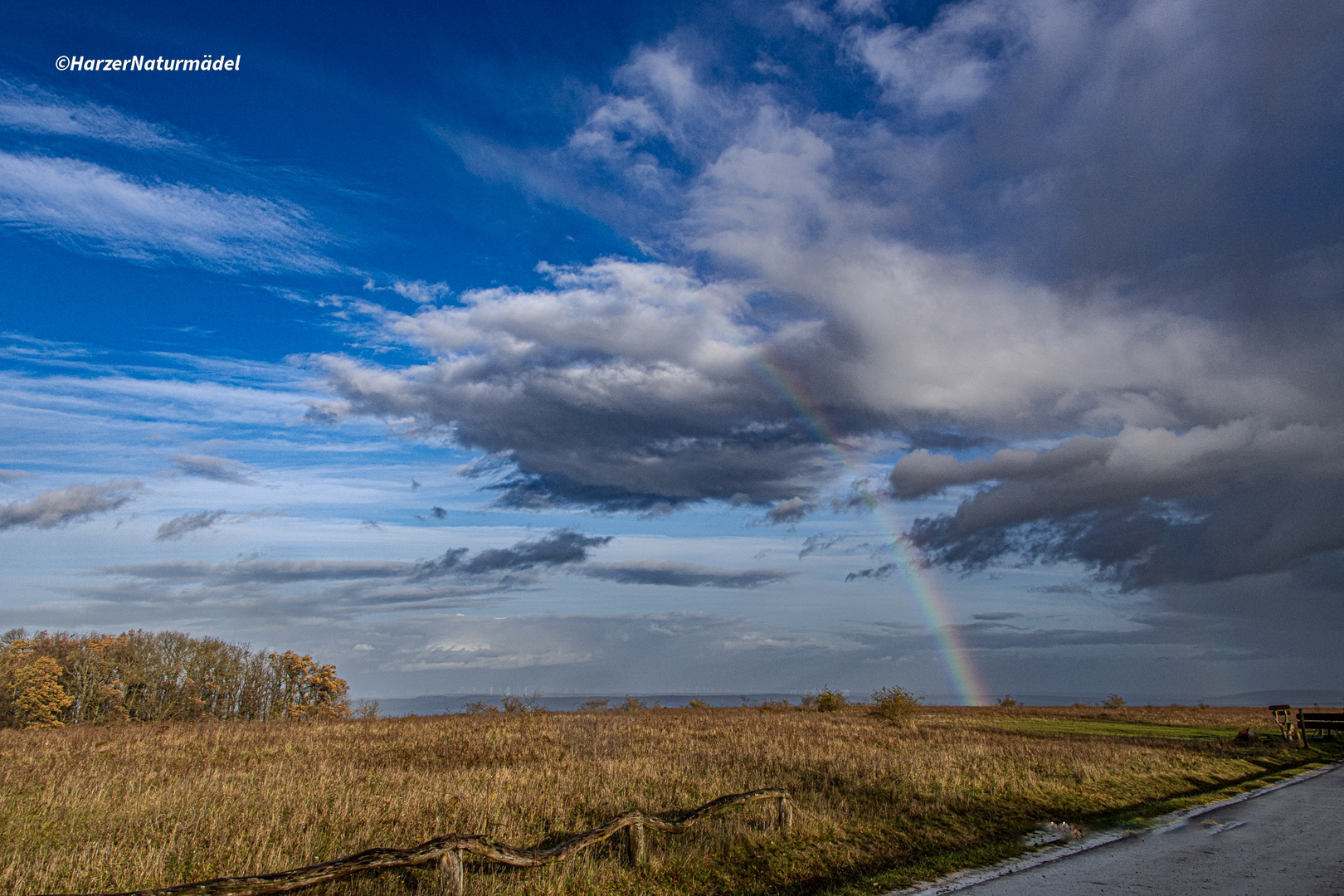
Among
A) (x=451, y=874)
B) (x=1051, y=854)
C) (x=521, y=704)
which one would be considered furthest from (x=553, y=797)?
(x=521, y=704)

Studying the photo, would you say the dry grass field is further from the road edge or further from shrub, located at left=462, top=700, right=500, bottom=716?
shrub, located at left=462, top=700, right=500, bottom=716

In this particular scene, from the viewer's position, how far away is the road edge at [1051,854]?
10.3 meters

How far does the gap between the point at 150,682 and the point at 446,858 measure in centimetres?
8289

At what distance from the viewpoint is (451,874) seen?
31.3ft

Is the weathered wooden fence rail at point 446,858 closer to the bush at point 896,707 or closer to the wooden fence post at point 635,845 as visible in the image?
the wooden fence post at point 635,845

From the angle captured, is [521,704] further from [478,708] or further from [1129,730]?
[1129,730]

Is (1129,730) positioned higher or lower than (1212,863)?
lower

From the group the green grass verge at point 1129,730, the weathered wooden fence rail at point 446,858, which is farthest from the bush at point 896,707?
the weathered wooden fence rail at point 446,858

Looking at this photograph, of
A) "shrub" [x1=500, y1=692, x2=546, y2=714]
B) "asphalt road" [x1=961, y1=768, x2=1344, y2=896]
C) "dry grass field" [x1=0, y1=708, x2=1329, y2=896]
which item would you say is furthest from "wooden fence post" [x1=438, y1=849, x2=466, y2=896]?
"shrub" [x1=500, y1=692, x2=546, y2=714]

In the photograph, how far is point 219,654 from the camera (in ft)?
250

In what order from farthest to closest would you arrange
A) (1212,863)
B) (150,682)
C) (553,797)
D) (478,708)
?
(150,682) < (478,708) < (553,797) < (1212,863)

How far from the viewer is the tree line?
213 ft

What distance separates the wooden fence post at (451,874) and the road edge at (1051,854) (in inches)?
239

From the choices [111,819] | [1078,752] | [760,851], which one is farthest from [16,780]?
[1078,752]
